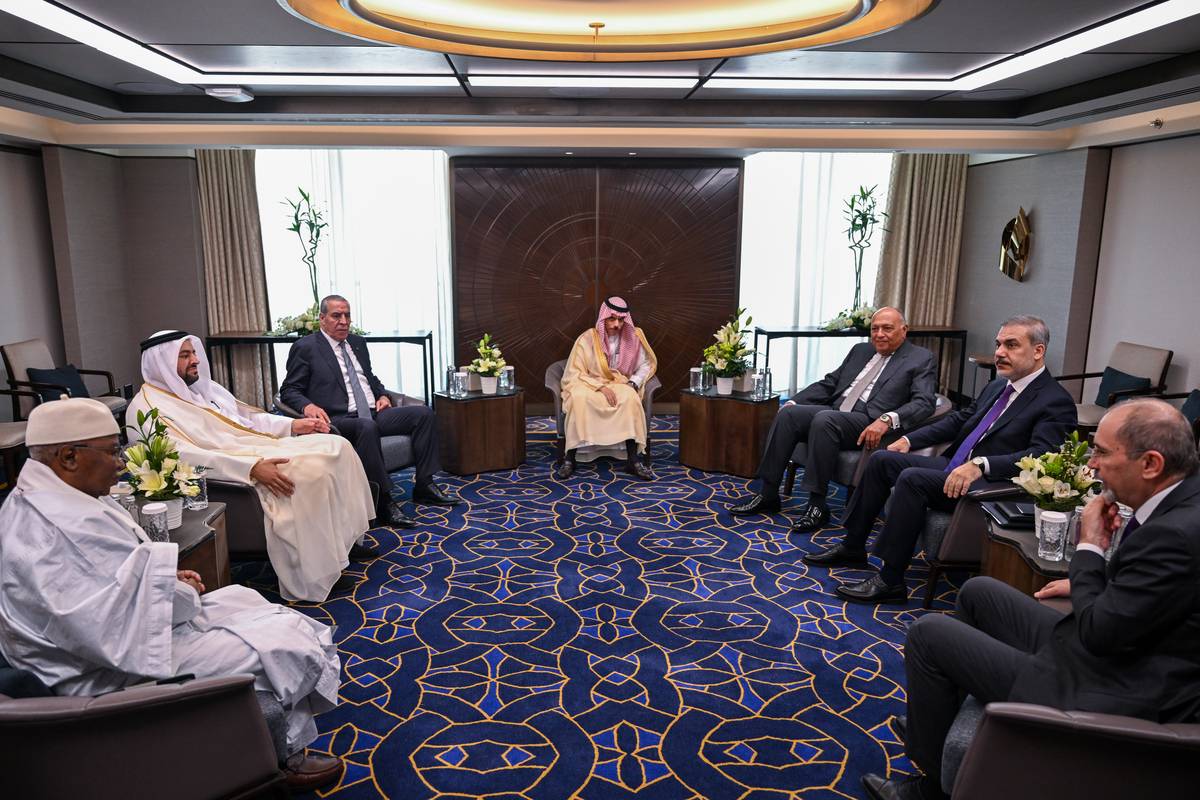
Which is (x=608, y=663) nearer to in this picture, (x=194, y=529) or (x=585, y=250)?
(x=194, y=529)

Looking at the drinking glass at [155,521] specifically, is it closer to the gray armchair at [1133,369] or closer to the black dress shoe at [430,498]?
the black dress shoe at [430,498]

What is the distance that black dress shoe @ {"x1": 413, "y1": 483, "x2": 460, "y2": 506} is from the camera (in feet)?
18.1

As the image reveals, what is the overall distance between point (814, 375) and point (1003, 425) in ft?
16.8

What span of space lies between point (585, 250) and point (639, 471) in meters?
2.68

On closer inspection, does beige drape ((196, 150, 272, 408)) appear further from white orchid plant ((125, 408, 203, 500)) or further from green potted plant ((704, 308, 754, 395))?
white orchid plant ((125, 408, 203, 500))

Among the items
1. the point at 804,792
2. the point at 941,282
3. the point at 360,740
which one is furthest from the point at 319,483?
the point at 941,282

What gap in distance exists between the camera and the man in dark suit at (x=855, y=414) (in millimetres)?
4953

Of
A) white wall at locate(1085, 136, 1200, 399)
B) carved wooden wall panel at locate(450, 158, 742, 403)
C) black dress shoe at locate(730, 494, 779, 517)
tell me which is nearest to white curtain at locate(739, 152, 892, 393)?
carved wooden wall panel at locate(450, 158, 742, 403)

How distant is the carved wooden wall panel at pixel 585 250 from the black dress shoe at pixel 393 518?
9.78 ft

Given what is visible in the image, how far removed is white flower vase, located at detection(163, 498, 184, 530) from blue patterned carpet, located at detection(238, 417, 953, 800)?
89cm

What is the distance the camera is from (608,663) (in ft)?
11.6

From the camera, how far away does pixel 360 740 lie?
2.97 meters

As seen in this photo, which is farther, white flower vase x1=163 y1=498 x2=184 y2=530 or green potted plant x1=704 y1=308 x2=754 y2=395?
green potted plant x1=704 y1=308 x2=754 y2=395

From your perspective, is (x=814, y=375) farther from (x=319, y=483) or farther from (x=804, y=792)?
(x=804, y=792)
